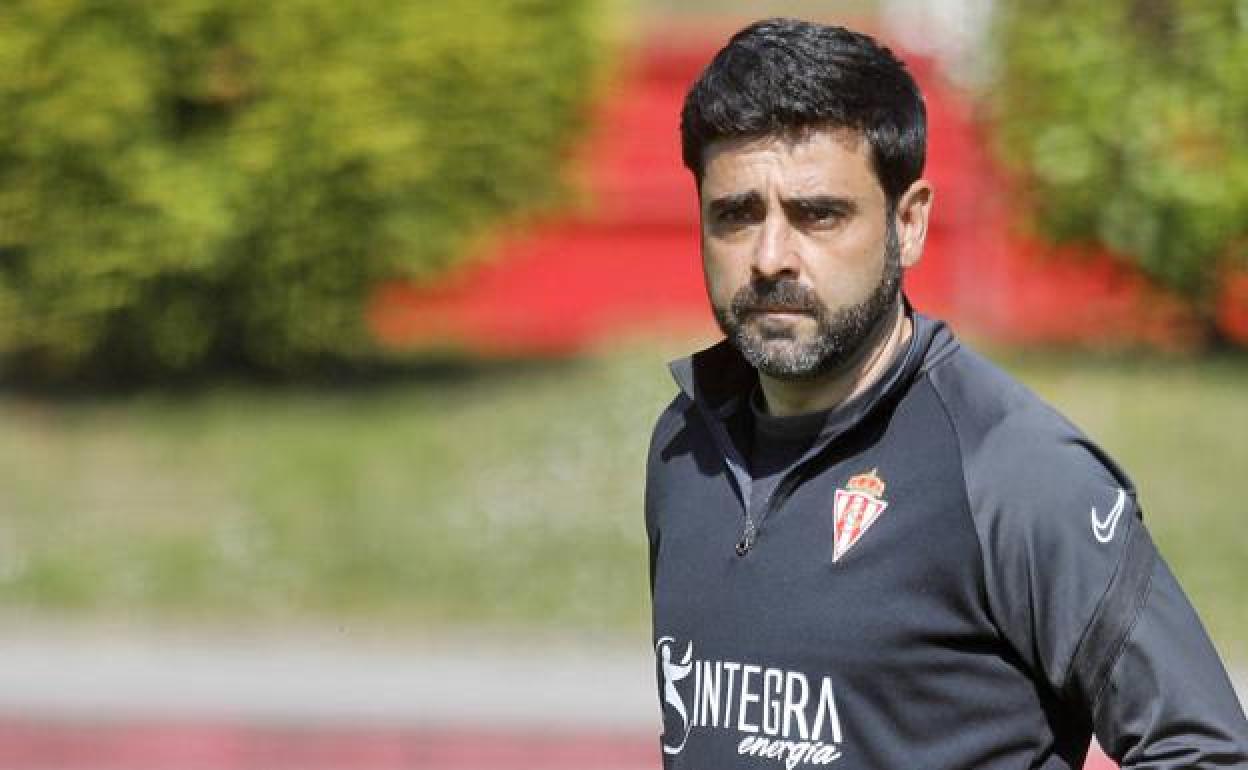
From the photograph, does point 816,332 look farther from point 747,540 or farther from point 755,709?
point 755,709

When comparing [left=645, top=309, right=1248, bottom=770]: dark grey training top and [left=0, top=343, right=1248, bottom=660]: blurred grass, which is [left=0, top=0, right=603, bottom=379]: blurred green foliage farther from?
[left=645, top=309, right=1248, bottom=770]: dark grey training top

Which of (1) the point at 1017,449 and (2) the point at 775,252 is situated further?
(2) the point at 775,252

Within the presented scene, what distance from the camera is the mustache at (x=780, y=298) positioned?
2.69 metres

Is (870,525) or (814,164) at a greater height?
(814,164)

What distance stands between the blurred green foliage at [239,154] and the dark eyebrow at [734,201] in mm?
9089

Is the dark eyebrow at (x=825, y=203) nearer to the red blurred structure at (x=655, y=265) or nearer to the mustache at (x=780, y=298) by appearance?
the mustache at (x=780, y=298)

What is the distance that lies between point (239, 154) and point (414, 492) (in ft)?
6.42

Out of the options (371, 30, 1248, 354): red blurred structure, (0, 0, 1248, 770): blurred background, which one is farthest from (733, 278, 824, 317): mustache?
(371, 30, 1248, 354): red blurred structure

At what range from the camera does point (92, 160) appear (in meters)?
11.7

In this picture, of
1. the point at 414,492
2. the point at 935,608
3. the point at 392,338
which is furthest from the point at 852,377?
the point at 392,338

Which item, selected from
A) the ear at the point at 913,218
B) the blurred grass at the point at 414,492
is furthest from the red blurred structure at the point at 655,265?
the ear at the point at 913,218

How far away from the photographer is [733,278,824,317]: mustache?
269 centimetres

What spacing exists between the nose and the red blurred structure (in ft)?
35.2

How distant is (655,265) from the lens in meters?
15.1
